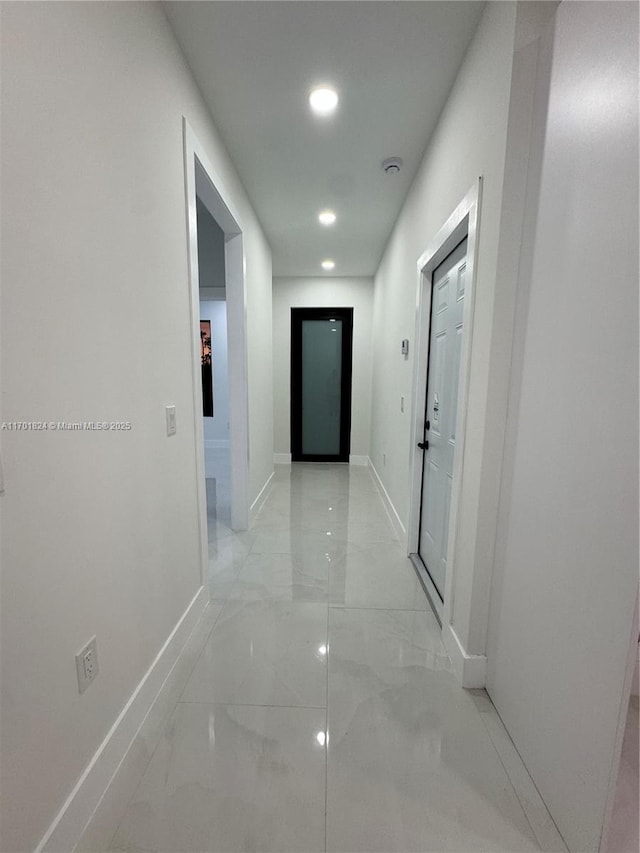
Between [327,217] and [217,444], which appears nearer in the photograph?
[327,217]

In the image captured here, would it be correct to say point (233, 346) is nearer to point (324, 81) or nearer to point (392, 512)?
point (324, 81)

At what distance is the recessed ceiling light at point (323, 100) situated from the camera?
67.4 inches

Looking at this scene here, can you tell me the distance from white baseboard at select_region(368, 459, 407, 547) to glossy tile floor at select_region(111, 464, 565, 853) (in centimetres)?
63

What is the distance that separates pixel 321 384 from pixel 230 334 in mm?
2545

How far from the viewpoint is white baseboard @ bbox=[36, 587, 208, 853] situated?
35.9 inches

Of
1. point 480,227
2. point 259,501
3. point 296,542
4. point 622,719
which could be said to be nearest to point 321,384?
point 259,501

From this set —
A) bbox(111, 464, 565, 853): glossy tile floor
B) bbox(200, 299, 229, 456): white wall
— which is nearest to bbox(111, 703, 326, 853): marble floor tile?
bbox(111, 464, 565, 853): glossy tile floor

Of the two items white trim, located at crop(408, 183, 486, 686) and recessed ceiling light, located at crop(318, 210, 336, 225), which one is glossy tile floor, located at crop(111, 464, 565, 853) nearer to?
white trim, located at crop(408, 183, 486, 686)

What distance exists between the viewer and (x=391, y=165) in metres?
2.29

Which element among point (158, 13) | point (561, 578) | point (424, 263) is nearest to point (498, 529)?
point (561, 578)

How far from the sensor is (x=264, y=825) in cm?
98

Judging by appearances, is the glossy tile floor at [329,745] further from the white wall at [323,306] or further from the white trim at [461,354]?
the white wall at [323,306]

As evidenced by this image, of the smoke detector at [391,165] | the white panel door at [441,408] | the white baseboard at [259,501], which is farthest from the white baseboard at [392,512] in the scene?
the smoke detector at [391,165]

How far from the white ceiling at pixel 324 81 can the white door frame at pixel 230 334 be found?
34 cm
